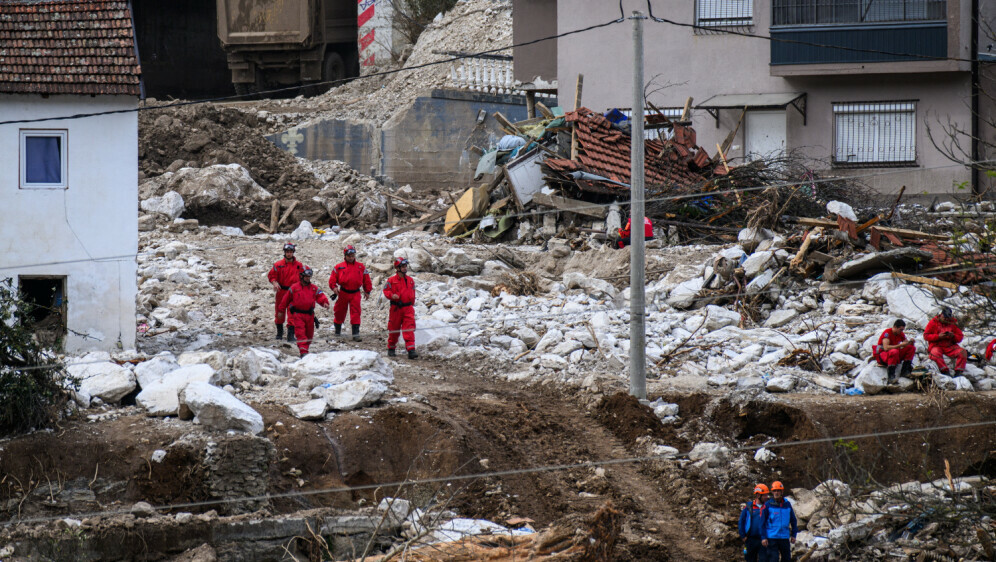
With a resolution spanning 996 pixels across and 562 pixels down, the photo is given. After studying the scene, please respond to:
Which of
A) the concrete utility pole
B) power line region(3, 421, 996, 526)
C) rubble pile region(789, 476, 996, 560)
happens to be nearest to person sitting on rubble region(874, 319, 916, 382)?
power line region(3, 421, 996, 526)

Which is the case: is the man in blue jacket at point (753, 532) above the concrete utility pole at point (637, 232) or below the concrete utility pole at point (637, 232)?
below

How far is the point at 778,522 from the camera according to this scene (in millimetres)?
8742

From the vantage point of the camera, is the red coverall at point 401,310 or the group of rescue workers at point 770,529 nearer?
the group of rescue workers at point 770,529

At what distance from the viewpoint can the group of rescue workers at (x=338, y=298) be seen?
1338cm

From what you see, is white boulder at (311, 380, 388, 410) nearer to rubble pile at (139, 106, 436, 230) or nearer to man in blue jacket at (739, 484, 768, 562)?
man in blue jacket at (739, 484, 768, 562)

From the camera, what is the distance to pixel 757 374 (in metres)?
12.7

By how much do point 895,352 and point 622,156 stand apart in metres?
9.91

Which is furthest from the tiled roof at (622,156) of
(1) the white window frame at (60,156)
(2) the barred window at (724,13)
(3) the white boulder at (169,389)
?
(3) the white boulder at (169,389)

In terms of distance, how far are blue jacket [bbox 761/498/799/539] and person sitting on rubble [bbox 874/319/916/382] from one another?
4.05 meters

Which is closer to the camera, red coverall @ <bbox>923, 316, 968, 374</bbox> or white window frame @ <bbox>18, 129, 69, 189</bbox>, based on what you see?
red coverall @ <bbox>923, 316, 968, 374</bbox>

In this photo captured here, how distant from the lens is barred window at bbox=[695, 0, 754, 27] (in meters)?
22.8

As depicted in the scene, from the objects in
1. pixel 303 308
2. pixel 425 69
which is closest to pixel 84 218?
pixel 303 308

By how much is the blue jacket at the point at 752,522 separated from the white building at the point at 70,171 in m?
9.35

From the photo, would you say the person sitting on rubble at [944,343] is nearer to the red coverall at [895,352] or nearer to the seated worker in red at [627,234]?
the red coverall at [895,352]
